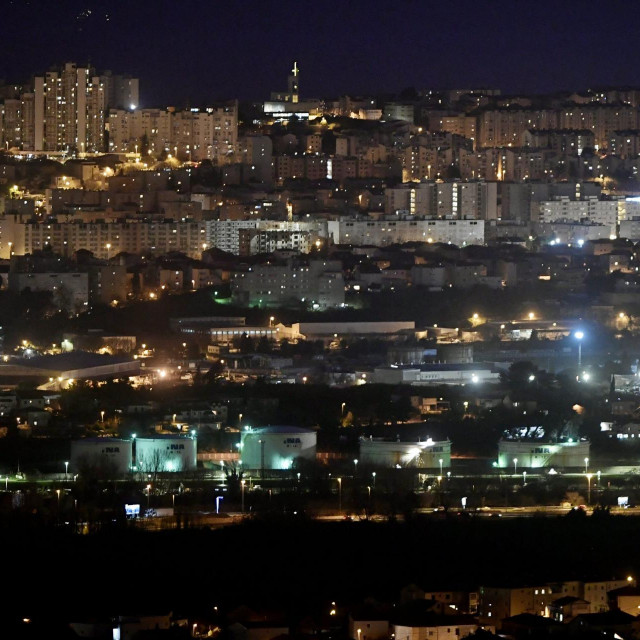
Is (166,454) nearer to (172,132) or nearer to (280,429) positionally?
(280,429)

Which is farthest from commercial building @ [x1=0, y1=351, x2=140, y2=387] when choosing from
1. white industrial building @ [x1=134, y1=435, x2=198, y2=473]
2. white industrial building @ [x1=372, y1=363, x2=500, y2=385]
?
white industrial building @ [x1=134, y1=435, x2=198, y2=473]

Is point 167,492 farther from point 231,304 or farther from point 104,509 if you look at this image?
point 231,304

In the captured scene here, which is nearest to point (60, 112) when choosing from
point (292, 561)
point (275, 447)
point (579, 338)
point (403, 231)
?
point (403, 231)

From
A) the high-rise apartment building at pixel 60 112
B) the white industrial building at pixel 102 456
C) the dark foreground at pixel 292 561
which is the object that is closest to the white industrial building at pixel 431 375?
the white industrial building at pixel 102 456

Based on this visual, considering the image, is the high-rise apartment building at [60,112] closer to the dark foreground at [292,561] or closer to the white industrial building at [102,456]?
the white industrial building at [102,456]

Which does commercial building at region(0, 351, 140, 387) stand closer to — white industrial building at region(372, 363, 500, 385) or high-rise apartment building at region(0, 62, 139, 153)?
white industrial building at region(372, 363, 500, 385)

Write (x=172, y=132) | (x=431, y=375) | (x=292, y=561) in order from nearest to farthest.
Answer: (x=292, y=561) < (x=431, y=375) < (x=172, y=132)

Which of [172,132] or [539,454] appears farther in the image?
[172,132]
